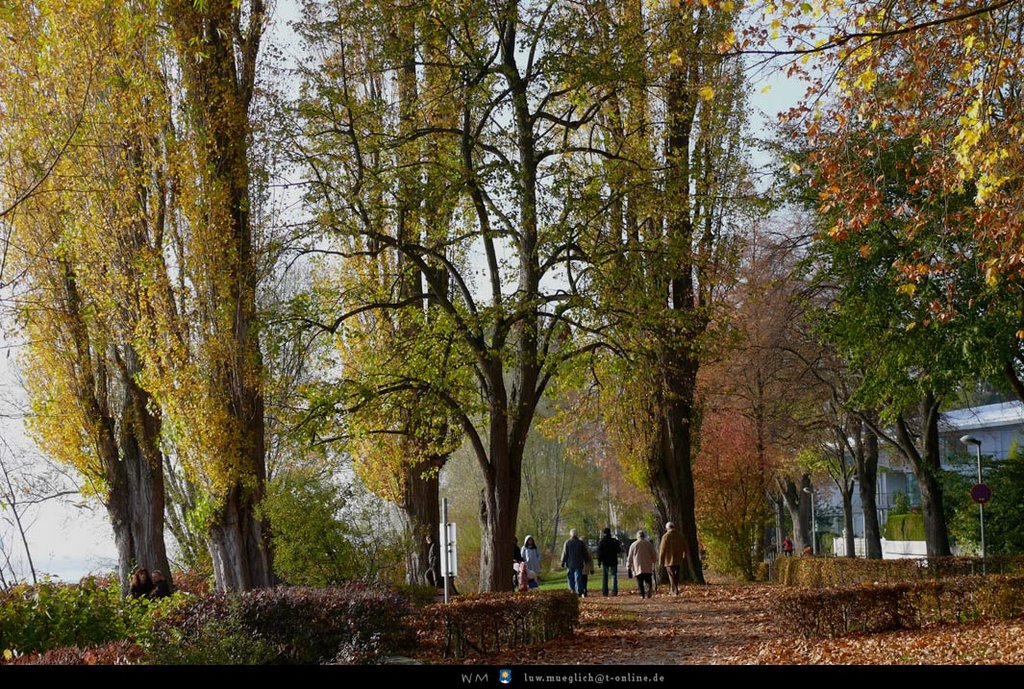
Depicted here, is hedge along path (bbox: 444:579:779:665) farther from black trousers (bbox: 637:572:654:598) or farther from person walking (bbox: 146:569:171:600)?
person walking (bbox: 146:569:171:600)

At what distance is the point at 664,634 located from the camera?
42.1ft

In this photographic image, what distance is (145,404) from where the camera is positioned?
62.2 feet

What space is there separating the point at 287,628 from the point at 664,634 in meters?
4.95

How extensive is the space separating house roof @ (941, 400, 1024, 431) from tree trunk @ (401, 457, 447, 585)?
18.4 meters

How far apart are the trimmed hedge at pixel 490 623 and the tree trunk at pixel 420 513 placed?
22.7 ft

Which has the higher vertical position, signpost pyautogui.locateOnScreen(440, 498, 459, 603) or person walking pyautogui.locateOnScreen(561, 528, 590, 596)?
signpost pyautogui.locateOnScreen(440, 498, 459, 603)

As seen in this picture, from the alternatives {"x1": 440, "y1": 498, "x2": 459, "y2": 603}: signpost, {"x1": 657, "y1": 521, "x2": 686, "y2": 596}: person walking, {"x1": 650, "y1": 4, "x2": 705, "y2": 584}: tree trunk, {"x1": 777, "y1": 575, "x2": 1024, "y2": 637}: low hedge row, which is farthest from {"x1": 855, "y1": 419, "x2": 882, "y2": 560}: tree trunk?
{"x1": 440, "y1": 498, "x2": 459, "y2": 603}: signpost

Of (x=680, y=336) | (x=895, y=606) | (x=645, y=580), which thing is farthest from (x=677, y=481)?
(x=895, y=606)

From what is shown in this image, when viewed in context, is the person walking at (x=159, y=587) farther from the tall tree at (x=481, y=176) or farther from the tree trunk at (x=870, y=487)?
the tree trunk at (x=870, y=487)

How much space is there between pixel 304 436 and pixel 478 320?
9.24ft

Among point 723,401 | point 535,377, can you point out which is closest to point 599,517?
point 723,401

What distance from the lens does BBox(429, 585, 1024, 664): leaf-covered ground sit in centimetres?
835

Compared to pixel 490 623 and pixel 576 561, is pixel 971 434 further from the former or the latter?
pixel 490 623

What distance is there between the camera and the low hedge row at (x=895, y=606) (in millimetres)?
10789
